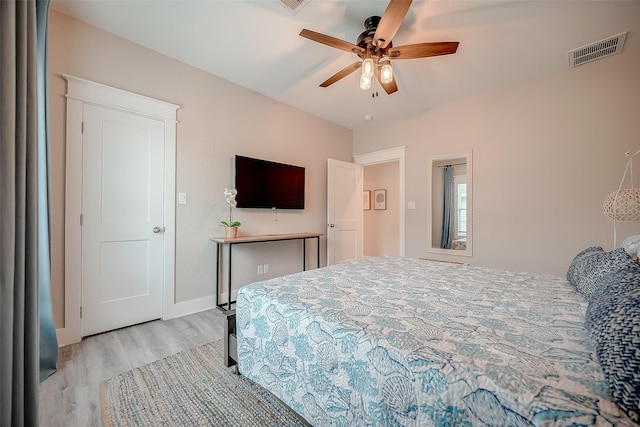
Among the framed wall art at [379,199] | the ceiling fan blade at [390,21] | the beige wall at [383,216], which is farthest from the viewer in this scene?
the framed wall art at [379,199]

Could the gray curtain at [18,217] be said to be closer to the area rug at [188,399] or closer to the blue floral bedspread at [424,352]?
the area rug at [188,399]

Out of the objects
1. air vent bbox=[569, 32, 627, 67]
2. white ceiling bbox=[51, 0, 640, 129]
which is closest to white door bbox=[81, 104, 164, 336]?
white ceiling bbox=[51, 0, 640, 129]

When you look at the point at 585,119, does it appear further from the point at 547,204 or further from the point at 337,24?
the point at 337,24

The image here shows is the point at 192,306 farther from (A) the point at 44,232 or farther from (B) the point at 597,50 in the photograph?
(B) the point at 597,50

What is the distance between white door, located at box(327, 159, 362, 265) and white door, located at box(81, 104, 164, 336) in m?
2.52

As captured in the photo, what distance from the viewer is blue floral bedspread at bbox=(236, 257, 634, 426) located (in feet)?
2.33

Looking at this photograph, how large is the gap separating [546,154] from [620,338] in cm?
306

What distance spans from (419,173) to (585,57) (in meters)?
2.04

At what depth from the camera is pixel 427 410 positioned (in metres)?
0.82

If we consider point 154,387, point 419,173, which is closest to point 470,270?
point 419,173

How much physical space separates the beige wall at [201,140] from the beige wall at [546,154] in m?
2.02

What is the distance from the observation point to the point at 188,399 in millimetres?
1541

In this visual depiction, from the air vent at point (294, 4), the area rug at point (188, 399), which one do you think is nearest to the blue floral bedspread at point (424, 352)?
the area rug at point (188, 399)

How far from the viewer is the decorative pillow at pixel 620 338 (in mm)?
615
